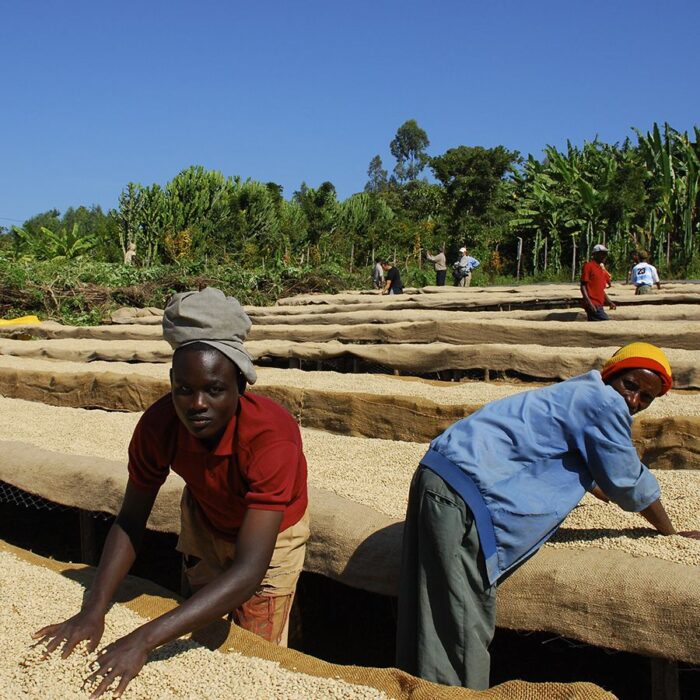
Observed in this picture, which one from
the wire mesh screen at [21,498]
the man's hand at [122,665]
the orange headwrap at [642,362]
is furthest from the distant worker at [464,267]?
the man's hand at [122,665]

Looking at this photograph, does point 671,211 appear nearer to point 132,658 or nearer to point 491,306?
point 491,306

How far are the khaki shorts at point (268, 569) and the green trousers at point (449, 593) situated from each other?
31 cm

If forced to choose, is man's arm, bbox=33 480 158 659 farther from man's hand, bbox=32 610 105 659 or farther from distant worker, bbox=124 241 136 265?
distant worker, bbox=124 241 136 265

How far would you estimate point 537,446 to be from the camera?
1.90 metres

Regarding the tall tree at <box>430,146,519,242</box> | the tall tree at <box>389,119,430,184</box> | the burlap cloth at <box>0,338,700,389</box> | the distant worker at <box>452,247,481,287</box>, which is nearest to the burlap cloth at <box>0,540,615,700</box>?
the burlap cloth at <box>0,338,700,389</box>

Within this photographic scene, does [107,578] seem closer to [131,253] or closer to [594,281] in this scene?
[594,281]

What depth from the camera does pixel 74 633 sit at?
1689mm

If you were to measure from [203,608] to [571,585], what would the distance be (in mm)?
1062

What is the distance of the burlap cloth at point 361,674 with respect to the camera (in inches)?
58.7

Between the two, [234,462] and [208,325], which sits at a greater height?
[208,325]

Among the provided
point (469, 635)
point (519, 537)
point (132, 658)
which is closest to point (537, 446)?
point (519, 537)

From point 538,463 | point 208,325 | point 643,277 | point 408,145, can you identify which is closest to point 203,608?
point 208,325

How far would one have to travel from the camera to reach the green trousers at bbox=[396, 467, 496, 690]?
1.85m

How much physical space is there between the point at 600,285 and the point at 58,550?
5.40 metres
